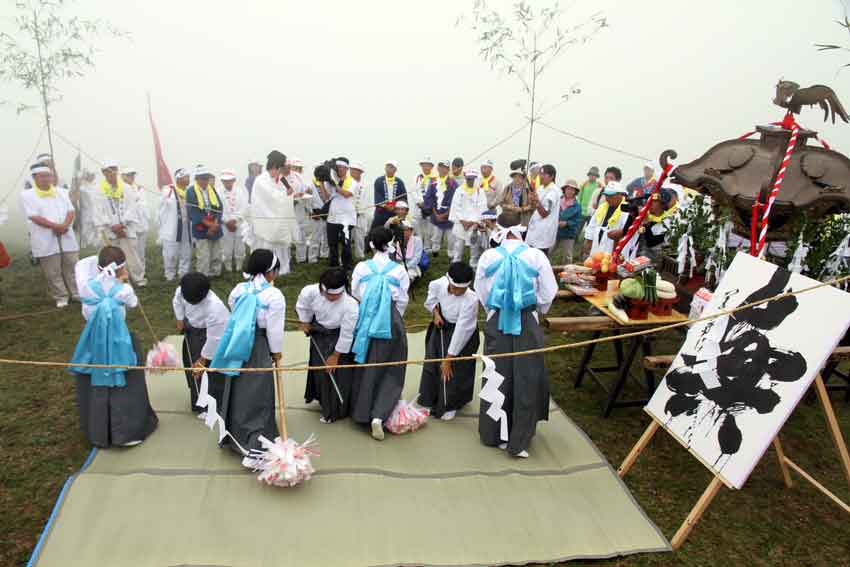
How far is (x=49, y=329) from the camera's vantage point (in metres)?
6.39

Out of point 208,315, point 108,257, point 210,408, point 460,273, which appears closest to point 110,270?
point 108,257

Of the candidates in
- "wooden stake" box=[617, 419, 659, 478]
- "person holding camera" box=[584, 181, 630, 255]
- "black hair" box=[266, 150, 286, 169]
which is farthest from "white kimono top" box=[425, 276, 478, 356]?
"black hair" box=[266, 150, 286, 169]

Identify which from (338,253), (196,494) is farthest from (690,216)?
(338,253)

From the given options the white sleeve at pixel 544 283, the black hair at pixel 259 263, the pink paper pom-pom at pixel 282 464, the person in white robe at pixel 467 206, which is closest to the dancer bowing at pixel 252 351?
the black hair at pixel 259 263

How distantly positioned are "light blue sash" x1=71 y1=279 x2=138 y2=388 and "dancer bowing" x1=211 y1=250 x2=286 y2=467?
719mm

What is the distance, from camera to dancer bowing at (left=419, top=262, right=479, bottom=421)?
432 centimetres

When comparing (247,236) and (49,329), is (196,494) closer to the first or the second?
(49,329)

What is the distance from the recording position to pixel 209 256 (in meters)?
8.37

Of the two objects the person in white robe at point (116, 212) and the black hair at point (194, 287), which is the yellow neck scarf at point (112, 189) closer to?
the person in white robe at point (116, 212)

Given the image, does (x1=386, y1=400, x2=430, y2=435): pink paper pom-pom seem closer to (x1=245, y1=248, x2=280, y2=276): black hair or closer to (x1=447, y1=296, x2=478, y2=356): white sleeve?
(x1=447, y1=296, x2=478, y2=356): white sleeve

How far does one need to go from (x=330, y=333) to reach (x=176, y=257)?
5.12m

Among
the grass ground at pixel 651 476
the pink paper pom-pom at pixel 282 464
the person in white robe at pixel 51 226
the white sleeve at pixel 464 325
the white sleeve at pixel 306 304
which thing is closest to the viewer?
the grass ground at pixel 651 476

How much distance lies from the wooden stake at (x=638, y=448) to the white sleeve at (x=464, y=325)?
56.8 inches

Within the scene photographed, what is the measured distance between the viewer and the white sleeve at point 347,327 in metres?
4.17
